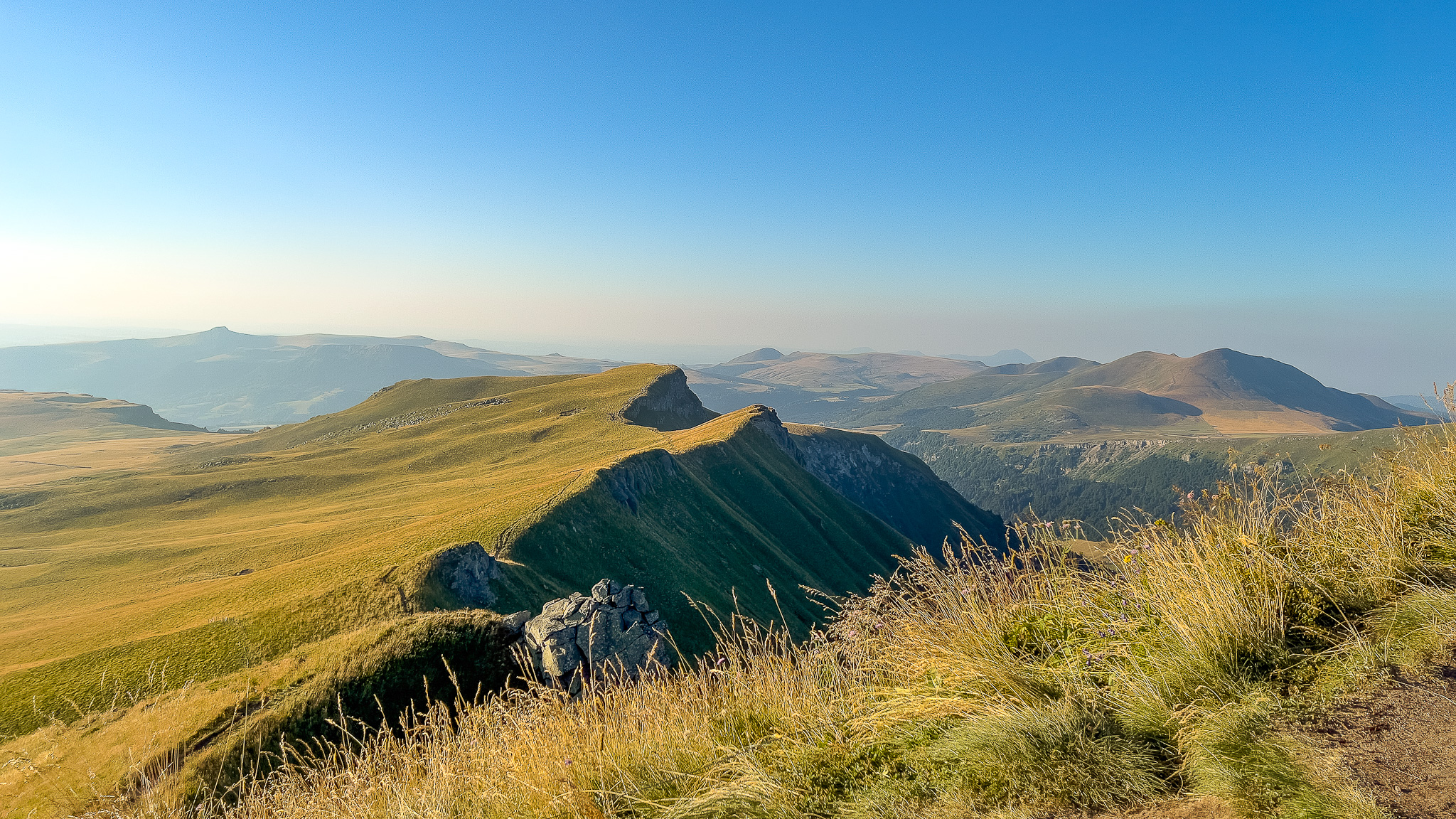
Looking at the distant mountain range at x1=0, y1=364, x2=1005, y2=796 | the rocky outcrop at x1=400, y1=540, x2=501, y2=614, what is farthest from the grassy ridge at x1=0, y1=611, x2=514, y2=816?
the rocky outcrop at x1=400, y1=540, x2=501, y2=614

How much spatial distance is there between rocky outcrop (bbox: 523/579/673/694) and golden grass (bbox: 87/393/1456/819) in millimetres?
15796

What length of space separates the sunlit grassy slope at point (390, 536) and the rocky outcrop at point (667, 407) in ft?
4.18

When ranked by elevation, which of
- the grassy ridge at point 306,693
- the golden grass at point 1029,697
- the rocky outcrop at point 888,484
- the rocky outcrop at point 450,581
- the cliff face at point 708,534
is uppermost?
the golden grass at point 1029,697

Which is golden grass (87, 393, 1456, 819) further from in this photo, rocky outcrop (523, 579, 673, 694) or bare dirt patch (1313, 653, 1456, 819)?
rocky outcrop (523, 579, 673, 694)

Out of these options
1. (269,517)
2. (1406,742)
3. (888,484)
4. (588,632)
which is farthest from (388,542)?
(888,484)

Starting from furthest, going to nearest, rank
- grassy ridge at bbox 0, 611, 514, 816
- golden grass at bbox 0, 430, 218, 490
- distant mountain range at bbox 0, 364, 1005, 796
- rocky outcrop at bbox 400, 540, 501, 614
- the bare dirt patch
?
1. golden grass at bbox 0, 430, 218, 490
2. rocky outcrop at bbox 400, 540, 501, 614
3. distant mountain range at bbox 0, 364, 1005, 796
4. grassy ridge at bbox 0, 611, 514, 816
5. the bare dirt patch

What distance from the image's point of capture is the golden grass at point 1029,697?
12.6ft

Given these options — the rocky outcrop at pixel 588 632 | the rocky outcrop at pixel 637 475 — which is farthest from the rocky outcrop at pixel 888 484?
the rocky outcrop at pixel 588 632

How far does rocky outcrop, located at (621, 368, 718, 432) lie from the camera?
4914 inches

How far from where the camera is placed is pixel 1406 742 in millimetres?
3539

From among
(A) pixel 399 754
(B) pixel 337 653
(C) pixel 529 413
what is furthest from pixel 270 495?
(A) pixel 399 754

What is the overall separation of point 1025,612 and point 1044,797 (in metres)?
2.10

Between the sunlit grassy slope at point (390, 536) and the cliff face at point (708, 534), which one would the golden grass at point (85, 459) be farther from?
the cliff face at point (708, 534)

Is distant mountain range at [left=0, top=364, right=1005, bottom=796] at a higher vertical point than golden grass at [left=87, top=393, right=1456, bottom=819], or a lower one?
lower
